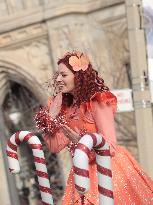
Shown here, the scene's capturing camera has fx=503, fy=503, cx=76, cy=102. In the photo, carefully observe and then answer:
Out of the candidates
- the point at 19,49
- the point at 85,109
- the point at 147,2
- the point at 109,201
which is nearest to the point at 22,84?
the point at 19,49

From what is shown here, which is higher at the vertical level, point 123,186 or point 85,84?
point 85,84

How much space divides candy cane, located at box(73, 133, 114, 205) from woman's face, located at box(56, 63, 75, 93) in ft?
1.56

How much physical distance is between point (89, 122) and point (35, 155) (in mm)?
312

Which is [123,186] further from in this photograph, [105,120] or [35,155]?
[35,155]

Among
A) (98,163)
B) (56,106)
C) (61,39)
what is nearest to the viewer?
(98,163)

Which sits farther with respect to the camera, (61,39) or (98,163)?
(61,39)

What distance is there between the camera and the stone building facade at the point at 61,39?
6.70m

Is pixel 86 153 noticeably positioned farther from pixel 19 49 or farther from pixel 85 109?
pixel 19 49

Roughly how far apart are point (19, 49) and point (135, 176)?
4.77m

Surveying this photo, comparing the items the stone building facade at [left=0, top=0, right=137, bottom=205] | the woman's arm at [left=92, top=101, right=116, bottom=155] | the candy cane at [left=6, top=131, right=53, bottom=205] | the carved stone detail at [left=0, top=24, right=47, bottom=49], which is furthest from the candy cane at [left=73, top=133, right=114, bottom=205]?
the carved stone detail at [left=0, top=24, right=47, bottom=49]

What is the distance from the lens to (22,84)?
729cm

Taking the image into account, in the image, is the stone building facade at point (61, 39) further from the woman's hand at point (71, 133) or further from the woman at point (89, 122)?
the woman's hand at point (71, 133)

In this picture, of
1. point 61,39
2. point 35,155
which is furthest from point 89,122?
point 61,39

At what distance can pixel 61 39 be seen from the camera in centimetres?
673
